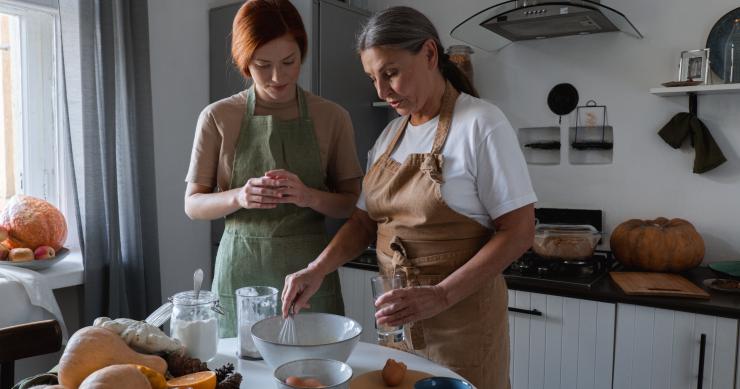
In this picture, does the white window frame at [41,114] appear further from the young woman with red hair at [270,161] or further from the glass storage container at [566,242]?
the glass storage container at [566,242]

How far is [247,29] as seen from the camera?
56.5 inches

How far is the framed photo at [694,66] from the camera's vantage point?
82.8 inches

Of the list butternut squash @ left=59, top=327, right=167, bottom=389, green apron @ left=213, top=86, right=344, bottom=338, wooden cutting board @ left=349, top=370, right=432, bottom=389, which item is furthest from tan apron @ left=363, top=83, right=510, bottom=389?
butternut squash @ left=59, top=327, right=167, bottom=389

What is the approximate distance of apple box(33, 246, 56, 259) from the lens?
6.65 ft

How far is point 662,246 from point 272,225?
4.51 feet

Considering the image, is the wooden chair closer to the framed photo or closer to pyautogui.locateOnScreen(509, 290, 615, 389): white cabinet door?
pyautogui.locateOnScreen(509, 290, 615, 389): white cabinet door

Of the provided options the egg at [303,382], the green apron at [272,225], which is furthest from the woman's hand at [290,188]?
the egg at [303,382]

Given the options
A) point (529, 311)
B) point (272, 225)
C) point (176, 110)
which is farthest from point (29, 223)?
point (529, 311)

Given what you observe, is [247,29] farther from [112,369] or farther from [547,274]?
[547,274]

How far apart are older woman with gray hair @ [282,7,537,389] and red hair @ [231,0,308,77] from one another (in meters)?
0.26

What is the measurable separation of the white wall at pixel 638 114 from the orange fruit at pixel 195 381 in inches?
77.4

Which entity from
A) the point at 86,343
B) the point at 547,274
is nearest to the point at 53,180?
the point at 86,343

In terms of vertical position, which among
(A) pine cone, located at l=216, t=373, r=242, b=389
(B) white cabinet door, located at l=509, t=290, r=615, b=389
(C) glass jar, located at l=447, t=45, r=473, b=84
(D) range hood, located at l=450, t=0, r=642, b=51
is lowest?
(B) white cabinet door, located at l=509, t=290, r=615, b=389

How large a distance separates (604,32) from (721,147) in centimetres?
62
